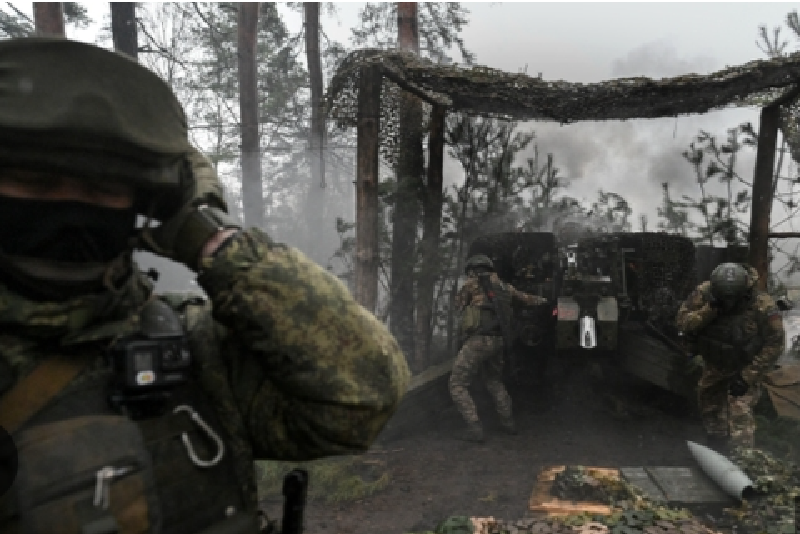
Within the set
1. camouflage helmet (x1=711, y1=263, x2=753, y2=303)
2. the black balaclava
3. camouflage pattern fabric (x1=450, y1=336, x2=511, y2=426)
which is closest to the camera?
the black balaclava

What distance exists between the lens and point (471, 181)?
31.4ft

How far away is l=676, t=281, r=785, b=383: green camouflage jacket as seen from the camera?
6734mm

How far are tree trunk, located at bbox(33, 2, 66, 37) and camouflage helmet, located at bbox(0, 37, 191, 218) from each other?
6.67 m

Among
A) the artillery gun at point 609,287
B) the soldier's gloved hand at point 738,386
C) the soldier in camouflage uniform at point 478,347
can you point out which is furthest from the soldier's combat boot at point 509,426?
the soldier's gloved hand at point 738,386

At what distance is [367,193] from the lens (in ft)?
24.1

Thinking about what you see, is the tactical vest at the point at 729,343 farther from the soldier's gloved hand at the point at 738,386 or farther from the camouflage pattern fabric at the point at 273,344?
the camouflage pattern fabric at the point at 273,344

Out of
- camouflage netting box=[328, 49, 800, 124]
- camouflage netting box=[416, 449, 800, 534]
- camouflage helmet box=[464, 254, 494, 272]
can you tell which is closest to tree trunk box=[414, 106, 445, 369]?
camouflage helmet box=[464, 254, 494, 272]

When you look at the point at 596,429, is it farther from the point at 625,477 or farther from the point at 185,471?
the point at 185,471

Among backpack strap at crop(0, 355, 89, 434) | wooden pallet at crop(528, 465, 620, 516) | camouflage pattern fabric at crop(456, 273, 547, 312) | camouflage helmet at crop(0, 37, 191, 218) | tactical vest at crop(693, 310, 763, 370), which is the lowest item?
wooden pallet at crop(528, 465, 620, 516)

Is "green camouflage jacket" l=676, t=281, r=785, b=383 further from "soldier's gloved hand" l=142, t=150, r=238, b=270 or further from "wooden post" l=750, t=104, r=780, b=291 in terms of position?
"soldier's gloved hand" l=142, t=150, r=238, b=270

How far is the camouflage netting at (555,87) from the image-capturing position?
264 inches

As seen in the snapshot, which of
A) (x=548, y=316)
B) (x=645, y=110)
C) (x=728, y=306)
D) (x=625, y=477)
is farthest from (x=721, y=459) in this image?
(x=645, y=110)

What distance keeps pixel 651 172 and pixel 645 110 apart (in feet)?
30.3

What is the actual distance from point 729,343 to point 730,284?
26.9 inches
